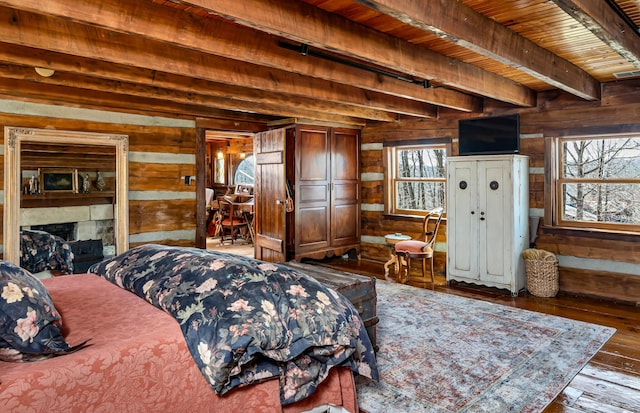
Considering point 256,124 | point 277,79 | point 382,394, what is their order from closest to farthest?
point 382,394 < point 277,79 < point 256,124

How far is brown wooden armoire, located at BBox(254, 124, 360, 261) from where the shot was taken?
609cm

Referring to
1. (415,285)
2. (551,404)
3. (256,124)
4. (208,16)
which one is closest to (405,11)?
(208,16)

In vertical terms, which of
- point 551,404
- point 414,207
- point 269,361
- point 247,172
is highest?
point 247,172

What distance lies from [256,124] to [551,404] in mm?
5137

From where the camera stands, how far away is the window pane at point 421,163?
6.25m

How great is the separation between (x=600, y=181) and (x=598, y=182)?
0.07ft

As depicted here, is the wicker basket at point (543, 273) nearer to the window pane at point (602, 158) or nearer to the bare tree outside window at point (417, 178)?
the window pane at point (602, 158)

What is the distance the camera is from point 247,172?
33.0ft

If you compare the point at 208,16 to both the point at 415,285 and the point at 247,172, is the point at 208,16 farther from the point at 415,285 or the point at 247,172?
the point at 247,172

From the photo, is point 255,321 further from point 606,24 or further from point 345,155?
point 345,155

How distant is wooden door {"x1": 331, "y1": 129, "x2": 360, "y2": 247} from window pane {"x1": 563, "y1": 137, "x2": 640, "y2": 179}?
9.85ft

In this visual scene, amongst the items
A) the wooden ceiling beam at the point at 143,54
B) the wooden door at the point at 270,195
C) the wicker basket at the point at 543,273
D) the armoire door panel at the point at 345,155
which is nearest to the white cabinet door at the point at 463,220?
the wicker basket at the point at 543,273

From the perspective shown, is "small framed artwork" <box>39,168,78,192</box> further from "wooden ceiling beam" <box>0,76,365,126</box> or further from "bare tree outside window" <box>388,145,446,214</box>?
"bare tree outside window" <box>388,145,446,214</box>

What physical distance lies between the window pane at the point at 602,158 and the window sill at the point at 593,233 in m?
0.63
